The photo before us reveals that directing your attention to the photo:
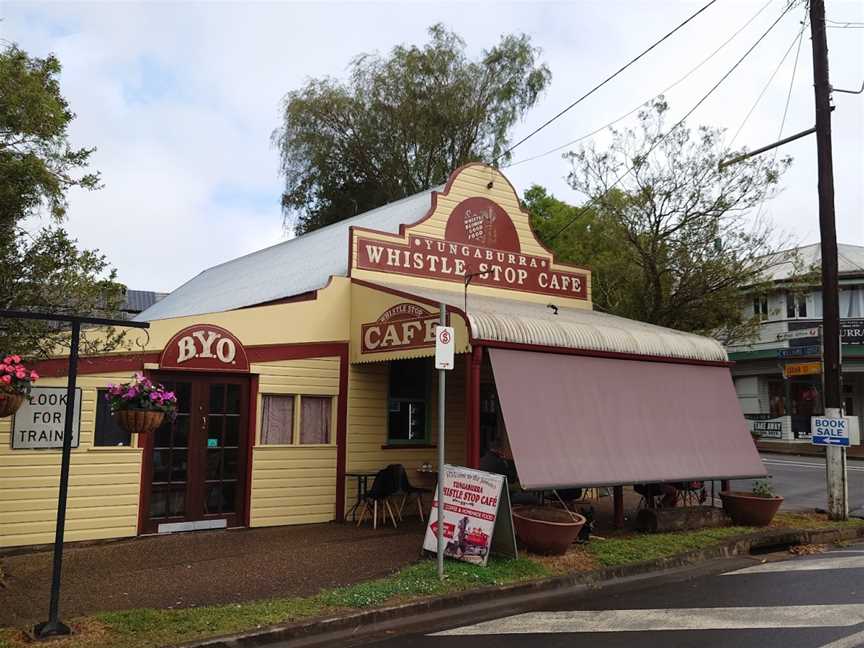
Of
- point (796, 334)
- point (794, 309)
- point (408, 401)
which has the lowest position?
point (408, 401)

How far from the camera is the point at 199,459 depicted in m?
10.7

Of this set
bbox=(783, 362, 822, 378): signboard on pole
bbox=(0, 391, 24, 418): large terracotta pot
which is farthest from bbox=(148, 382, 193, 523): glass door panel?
bbox=(783, 362, 822, 378): signboard on pole

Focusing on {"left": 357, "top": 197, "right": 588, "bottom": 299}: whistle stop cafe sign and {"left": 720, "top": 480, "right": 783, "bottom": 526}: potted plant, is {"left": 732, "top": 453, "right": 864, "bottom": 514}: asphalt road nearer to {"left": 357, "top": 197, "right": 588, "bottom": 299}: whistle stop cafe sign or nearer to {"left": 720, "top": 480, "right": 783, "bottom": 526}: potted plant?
{"left": 720, "top": 480, "right": 783, "bottom": 526}: potted plant

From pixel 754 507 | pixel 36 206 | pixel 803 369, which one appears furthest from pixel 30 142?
pixel 803 369

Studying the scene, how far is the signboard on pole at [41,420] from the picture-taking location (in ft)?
20.7

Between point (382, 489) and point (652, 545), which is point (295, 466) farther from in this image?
point (652, 545)

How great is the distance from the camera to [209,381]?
35.4 feet

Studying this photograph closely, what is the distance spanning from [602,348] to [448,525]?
390cm

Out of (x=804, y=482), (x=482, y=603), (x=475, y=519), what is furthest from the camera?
(x=804, y=482)

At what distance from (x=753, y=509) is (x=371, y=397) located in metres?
6.16

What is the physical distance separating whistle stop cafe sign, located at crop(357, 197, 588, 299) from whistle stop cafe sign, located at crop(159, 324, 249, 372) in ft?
9.09

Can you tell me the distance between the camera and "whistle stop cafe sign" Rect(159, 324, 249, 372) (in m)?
10.3

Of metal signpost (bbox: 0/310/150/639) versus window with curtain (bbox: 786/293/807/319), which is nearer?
metal signpost (bbox: 0/310/150/639)

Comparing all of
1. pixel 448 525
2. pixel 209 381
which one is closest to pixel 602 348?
pixel 448 525
